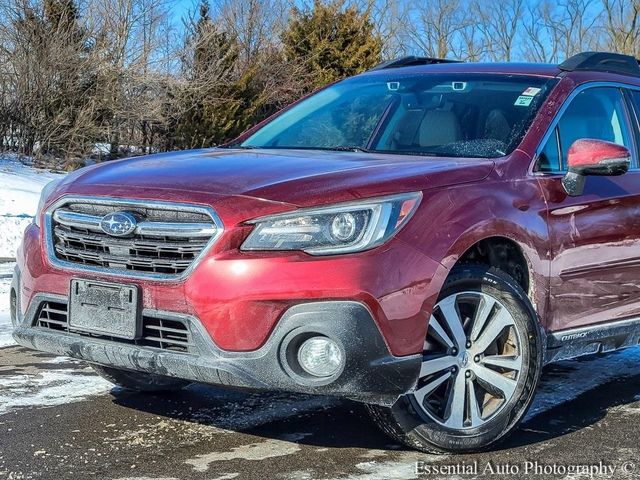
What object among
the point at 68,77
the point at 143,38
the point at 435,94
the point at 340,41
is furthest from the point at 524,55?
the point at 435,94

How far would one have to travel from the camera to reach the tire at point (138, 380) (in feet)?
16.0

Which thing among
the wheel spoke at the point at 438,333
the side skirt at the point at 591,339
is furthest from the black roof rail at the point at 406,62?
the wheel spoke at the point at 438,333

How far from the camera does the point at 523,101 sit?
15.8ft

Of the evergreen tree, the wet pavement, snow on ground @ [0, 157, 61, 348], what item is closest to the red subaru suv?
the wet pavement

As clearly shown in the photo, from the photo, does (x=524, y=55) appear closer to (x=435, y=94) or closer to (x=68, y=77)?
(x=68, y=77)

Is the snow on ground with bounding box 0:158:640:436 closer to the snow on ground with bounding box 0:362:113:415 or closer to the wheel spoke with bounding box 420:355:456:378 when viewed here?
the snow on ground with bounding box 0:362:113:415

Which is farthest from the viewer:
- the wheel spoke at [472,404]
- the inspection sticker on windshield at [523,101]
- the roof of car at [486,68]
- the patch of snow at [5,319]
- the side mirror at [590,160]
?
the patch of snow at [5,319]

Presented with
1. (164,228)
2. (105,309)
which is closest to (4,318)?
(105,309)

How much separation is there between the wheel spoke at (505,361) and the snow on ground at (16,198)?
865cm

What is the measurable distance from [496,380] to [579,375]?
1.83m

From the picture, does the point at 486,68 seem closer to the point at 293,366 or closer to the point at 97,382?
the point at 293,366

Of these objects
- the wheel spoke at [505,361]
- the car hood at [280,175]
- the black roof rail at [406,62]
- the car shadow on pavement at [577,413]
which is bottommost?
the car shadow on pavement at [577,413]

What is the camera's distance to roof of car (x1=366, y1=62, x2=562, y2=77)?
5.05 metres

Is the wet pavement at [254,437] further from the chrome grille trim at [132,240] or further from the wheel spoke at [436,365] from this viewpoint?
the chrome grille trim at [132,240]
